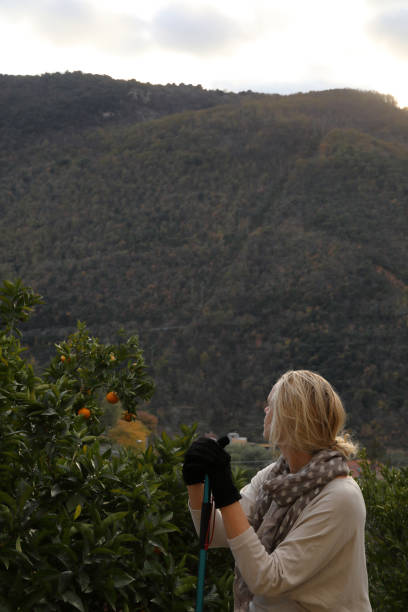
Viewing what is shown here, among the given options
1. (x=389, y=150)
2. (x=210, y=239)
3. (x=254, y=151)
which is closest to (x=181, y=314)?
(x=210, y=239)

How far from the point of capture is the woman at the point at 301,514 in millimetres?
1194

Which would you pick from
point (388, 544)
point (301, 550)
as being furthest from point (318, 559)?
point (388, 544)

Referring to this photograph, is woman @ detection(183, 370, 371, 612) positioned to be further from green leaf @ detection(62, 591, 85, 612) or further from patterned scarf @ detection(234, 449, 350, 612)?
green leaf @ detection(62, 591, 85, 612)

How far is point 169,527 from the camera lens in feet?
4.81

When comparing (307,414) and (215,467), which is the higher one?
(307,414)

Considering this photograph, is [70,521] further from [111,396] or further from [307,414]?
[111,396]

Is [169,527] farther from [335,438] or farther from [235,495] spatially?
[335,438]

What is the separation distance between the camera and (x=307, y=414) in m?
1.28

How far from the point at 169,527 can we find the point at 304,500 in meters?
0.39

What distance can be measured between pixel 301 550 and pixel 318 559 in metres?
0.04

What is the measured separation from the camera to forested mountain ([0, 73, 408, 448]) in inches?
1091

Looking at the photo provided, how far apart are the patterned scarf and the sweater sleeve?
0.18 feet

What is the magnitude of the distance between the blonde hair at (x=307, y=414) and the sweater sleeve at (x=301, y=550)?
0.45 ft

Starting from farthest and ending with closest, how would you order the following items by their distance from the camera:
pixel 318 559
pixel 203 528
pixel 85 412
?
pixel 85 412
pixel 203 528
pixel 318 559
